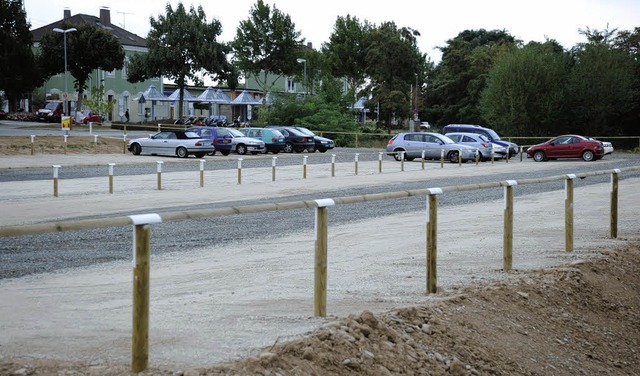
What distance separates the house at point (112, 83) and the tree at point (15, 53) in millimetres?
10617

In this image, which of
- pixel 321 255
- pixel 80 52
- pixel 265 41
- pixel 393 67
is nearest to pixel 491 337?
pixel 321 255

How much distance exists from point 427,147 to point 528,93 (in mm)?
22195

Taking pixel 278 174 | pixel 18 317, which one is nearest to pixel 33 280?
pixel 18 317

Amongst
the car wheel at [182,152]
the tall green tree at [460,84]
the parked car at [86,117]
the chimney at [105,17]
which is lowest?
the car wheel at [182,152]

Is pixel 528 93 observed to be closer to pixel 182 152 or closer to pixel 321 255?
pixel 182 152

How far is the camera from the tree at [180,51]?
80938mm

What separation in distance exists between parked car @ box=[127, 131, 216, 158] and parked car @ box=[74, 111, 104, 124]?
97.8ft

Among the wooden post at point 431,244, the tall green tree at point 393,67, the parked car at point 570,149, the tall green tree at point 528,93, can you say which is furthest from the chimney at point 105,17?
the wooden post at point 431,244

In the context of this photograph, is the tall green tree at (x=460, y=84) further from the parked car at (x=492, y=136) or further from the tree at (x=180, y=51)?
the parked car at (x=492, y=136)

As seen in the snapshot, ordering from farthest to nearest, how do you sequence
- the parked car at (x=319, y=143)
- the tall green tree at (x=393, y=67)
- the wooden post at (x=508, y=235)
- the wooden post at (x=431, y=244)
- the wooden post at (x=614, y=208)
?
the tall green tree at (x=393, y=67)
the parked car at (x=319, y=143)
the wooden post at (x=614, y=208)
the wooden post at (x=508, y=235)
the wooden post at (x=431, y=244)

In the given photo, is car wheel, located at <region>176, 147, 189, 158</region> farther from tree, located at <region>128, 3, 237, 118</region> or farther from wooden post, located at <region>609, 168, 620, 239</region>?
tree, located at <region>128, 3, 237, 118</region>

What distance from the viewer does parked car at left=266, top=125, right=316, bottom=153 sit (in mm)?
53062

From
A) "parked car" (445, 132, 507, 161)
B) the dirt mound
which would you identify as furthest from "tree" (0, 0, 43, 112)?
the dirt mound

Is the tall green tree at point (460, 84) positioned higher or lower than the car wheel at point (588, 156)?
higher
